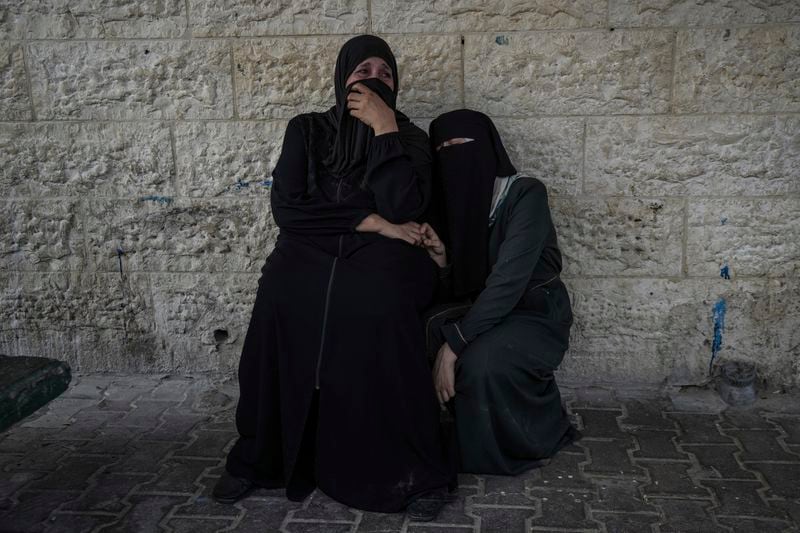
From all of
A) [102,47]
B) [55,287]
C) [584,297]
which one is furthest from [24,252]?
[584,297]

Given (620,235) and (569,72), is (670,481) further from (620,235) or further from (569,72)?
(569,72)

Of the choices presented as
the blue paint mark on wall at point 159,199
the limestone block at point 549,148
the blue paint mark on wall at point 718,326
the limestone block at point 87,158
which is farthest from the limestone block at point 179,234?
the blue paint mark on wall at point 718,326

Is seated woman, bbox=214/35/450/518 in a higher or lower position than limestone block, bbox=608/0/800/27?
lower

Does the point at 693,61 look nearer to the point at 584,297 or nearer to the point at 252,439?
the point at 584,297

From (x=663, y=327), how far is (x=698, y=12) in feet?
5.16

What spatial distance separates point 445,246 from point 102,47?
2143 millimetres

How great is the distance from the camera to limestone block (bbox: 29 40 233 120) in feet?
13.6

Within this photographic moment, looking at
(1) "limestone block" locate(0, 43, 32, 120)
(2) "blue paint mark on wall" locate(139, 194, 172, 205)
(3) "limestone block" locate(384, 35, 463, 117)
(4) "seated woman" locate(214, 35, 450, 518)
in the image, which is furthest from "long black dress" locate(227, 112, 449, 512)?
(1) "limestone block" locate(0, 43, 32, 120)

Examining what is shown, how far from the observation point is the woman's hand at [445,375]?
130 inches

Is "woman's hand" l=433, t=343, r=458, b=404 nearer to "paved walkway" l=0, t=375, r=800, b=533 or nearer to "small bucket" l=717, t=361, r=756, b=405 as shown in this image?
"paved walkway" l=0, t=375, r=800, b=533

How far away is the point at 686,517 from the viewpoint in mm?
2900

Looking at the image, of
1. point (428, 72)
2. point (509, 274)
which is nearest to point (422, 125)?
point (428, 72)

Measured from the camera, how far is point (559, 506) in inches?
118

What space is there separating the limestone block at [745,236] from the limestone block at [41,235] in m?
3.29
